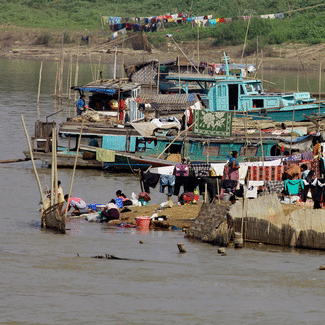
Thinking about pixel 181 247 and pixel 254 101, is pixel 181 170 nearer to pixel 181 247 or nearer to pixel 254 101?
pixel 181 247

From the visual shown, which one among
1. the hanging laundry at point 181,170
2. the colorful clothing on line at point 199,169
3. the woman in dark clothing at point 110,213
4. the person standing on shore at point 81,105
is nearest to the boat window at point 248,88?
the person standing on shore at point 81,105

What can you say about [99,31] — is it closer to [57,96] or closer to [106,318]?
[57,96]

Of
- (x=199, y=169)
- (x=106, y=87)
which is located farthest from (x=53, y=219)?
(x=106, y=87)

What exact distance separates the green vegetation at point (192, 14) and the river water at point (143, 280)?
37.3 meters

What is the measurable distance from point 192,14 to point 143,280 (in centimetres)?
4639

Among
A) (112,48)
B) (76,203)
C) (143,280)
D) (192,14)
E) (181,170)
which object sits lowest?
(143,280)

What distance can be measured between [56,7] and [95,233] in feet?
205

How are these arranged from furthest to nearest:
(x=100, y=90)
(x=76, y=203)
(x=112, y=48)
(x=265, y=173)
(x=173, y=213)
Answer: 1. (x=112, y=48)
2. (x=100, y=90)
3. (x=265, y=173)
4. (x=76, y=203)
5. (x=173, y=213)

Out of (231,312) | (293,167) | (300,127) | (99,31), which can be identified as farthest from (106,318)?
(99,31)

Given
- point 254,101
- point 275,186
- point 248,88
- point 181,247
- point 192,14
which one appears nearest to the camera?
point 181,247

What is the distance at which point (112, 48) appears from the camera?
184 feet

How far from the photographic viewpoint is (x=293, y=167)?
1405cm

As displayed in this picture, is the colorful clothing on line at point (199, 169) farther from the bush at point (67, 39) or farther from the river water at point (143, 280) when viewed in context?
the bush at point (67, 39)

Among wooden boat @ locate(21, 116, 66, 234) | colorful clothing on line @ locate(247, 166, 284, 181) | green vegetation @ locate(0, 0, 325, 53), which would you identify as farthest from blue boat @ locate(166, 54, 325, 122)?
green vegetation @ locate(0, 0, 325, 53)
